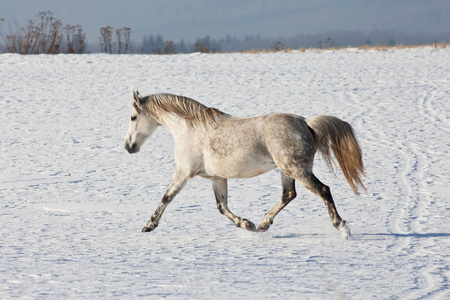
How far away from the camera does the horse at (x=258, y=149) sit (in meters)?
5.40

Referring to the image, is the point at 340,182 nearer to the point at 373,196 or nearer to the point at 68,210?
the point at 373,196

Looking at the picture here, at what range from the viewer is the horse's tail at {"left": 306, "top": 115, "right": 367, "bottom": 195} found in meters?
5.57

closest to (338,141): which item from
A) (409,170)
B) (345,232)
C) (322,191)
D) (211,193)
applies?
(322,191)

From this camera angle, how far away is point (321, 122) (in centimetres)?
557

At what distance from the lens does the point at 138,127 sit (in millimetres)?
6352

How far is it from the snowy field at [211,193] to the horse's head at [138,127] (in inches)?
37.4

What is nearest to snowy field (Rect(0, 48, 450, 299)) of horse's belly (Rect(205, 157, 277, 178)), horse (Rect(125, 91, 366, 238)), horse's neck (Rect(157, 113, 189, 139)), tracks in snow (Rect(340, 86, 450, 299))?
tracks in snow (Rect(340, 86, 450, 299))

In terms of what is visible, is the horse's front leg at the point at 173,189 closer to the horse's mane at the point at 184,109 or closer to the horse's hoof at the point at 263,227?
the horse's mane at the point at 184,109

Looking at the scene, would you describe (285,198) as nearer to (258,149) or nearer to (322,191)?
(322,191)

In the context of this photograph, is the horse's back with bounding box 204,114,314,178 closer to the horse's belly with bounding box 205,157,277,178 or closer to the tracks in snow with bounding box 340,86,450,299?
the horse's belly with bounding box 205,157,277,178

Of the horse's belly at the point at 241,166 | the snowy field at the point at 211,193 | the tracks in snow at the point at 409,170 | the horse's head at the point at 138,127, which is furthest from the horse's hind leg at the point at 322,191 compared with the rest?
→ the horse's head at the point at 138,127

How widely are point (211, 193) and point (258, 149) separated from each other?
2.84 meters

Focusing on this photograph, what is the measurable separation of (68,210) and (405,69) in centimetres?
1312

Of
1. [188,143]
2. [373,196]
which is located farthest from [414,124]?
[188,143]
